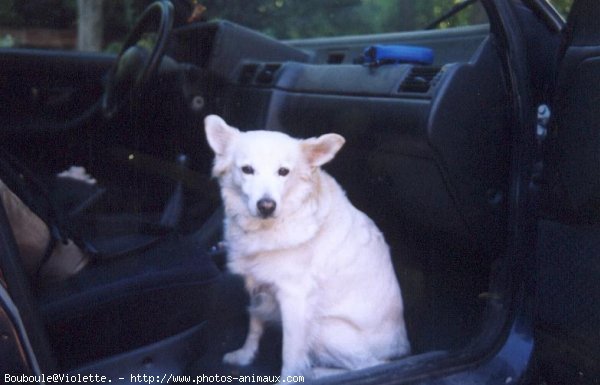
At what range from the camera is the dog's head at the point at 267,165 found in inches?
82.7

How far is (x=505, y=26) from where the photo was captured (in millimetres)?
2068

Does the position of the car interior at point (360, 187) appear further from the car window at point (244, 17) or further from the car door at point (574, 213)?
the car window at point (244, 17)

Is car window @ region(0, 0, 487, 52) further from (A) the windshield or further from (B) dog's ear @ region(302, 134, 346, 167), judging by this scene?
(B) dog's ear @ region(302, 134, 346, 167)

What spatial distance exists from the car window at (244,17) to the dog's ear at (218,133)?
1.14 meters

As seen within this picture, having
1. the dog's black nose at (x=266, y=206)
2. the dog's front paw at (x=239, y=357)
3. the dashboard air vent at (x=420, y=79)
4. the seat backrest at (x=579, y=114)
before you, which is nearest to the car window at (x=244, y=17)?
the dashboard air vent at (x=420, y=79)

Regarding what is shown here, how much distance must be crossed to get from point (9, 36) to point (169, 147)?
0.94 metres

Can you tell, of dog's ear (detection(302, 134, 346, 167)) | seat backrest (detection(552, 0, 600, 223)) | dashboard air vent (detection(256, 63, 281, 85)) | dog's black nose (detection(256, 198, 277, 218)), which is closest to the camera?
seat backrest (detection(552, 0, 600, 223))

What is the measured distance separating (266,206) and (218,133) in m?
0.36

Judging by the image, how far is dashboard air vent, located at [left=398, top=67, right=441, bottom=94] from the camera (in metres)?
2.12

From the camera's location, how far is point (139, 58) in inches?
120

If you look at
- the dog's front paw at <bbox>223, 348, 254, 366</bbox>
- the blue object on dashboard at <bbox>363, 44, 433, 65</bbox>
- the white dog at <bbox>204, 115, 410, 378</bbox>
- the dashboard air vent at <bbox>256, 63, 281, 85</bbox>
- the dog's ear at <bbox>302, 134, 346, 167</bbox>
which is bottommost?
the dog's front paw at <bbox>223, 348, 254, 366</bbox>

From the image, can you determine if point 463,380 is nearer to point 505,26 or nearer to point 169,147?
point 505,26

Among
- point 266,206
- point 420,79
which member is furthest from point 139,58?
point 420,79

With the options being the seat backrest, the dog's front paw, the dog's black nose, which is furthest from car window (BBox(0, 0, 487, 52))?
the dog's front paw
